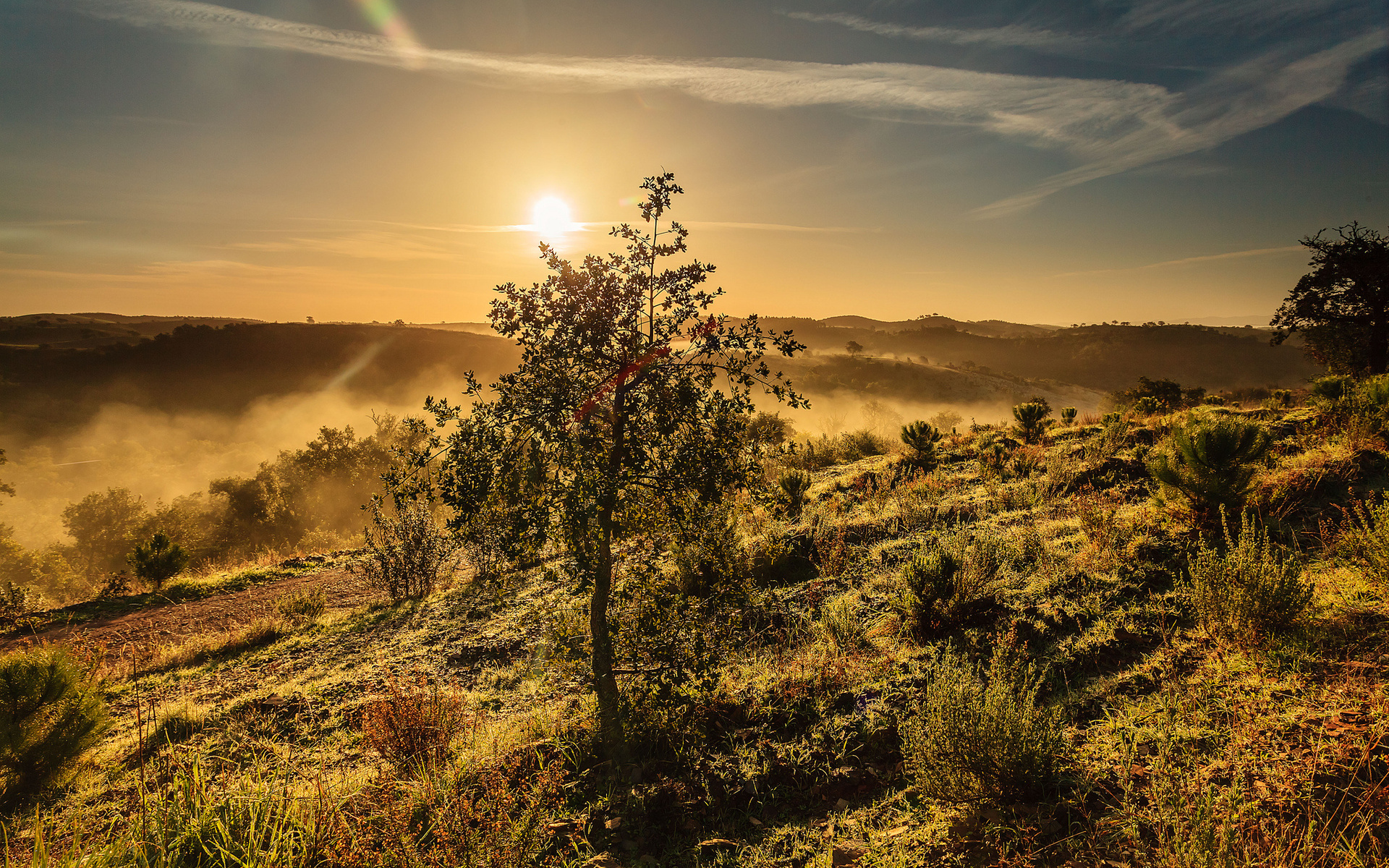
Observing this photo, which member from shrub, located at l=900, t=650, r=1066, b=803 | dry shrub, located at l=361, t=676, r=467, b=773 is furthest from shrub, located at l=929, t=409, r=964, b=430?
dry shrub, located at l=361, t=676, r=467, b=773

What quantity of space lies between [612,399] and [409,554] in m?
10.0

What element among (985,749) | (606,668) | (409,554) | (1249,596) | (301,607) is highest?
(1249,596)

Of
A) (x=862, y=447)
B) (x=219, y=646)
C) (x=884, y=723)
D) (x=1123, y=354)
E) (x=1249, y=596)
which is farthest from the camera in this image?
(x=1123, y=354)

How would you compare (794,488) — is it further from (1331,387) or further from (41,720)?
(41,720)

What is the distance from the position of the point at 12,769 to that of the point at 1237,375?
322ft

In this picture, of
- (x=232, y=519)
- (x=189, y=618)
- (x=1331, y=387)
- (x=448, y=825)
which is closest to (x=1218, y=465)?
(x=1331, y=387)

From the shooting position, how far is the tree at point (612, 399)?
3.63 m

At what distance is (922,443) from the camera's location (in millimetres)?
12172

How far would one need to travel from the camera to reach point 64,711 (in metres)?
5.15

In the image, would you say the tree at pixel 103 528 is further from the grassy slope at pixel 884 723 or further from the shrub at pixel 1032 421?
the shrub at pixel 1032 421

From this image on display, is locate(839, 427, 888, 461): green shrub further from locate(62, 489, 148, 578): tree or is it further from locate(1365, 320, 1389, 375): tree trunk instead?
locate(62, 489, 148, 578): tree

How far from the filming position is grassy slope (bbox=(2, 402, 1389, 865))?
9.02 feet

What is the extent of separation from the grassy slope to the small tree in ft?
27.9

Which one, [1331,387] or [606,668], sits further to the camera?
[1331,387]
